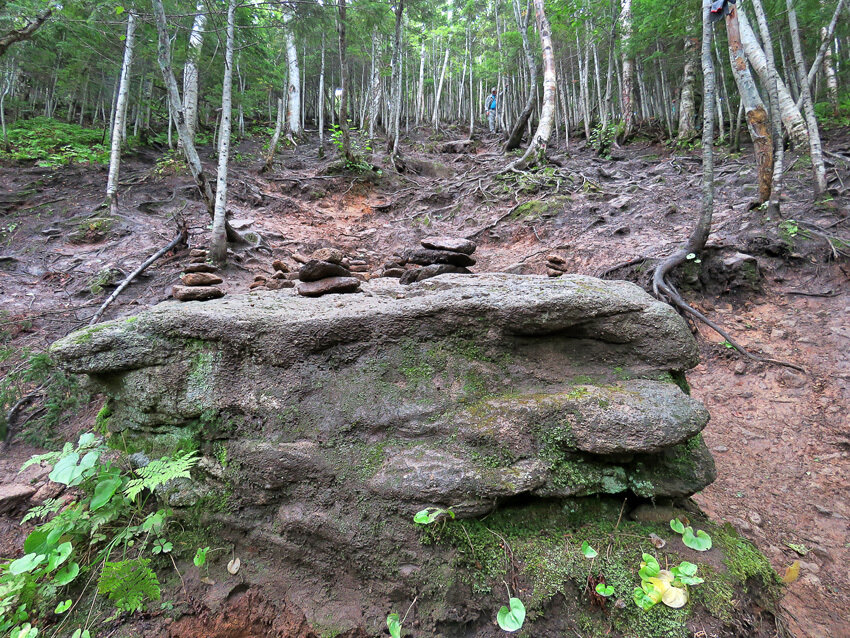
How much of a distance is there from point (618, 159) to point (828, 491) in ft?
39.1

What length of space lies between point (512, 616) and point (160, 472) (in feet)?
7.65

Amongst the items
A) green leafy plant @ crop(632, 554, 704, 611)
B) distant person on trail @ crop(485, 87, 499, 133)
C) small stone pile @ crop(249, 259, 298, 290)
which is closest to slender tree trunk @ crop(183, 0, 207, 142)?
small stone pile @ crop(249, 259, 298, 290)

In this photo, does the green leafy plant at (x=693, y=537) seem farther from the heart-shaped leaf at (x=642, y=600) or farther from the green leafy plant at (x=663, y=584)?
the heart-shaped leaf at (x=642, y=600)

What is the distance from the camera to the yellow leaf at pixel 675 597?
185 centimetres

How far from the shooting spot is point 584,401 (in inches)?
94.9

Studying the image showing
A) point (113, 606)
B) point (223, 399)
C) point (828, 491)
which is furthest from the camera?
point (828, 491)

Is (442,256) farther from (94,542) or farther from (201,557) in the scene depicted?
(94,542)

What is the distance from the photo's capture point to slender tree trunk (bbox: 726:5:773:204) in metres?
6.21

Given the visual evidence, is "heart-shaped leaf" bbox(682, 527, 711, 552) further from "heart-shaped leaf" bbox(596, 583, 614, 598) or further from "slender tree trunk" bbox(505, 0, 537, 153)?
"slender tree trunk" bbox(505, 0, 537, 153)

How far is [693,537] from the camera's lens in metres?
2.17

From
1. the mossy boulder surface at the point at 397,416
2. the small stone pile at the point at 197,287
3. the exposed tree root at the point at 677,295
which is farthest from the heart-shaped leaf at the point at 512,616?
the exposed tree root at the point at 677,295

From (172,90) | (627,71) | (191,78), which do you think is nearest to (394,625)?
(172,90)

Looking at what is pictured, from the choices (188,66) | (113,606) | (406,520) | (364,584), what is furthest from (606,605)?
(188,66)

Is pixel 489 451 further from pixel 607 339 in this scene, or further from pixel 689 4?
pixel 689 4
